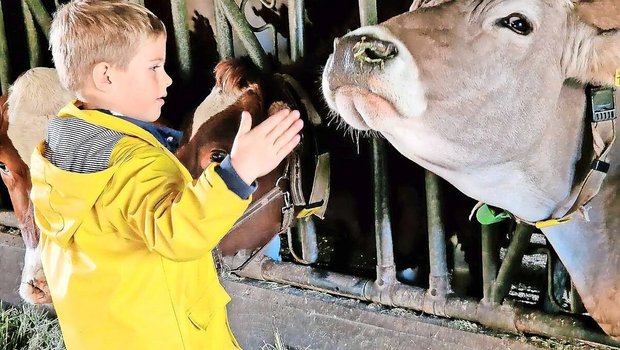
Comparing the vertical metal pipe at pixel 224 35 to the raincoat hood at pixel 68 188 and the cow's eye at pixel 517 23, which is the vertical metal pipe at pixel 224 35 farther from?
the cow's eye at pixel 517 23

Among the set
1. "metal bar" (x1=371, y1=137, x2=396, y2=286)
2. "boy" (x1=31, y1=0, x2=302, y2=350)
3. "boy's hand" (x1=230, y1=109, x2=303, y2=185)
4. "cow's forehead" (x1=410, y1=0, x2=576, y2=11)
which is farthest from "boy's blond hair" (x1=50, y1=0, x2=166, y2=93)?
"metal bar" (x1=371, y1=137, x2=396, y2=286)

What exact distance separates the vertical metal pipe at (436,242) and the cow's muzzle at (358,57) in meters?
0.81

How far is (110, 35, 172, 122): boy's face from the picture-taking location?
161 cm

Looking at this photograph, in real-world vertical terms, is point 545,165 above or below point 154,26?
below

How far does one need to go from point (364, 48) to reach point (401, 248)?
1.39m

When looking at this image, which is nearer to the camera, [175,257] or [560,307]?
[175,257]

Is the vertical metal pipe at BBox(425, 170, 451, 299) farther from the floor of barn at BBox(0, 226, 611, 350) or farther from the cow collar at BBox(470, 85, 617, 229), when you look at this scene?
the cow collar at BBox(470, 85, 617, 229)

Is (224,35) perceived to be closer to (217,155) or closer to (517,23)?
(217,155)

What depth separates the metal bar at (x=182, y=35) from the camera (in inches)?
106

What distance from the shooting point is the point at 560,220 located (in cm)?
180

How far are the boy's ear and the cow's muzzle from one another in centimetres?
53

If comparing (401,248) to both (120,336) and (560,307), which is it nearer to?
(560,307)

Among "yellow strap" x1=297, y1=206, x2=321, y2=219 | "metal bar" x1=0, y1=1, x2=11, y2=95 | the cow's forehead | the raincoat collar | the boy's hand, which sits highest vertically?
the cow's forehead

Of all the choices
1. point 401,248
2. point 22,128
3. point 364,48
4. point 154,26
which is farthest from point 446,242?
point 22,128
